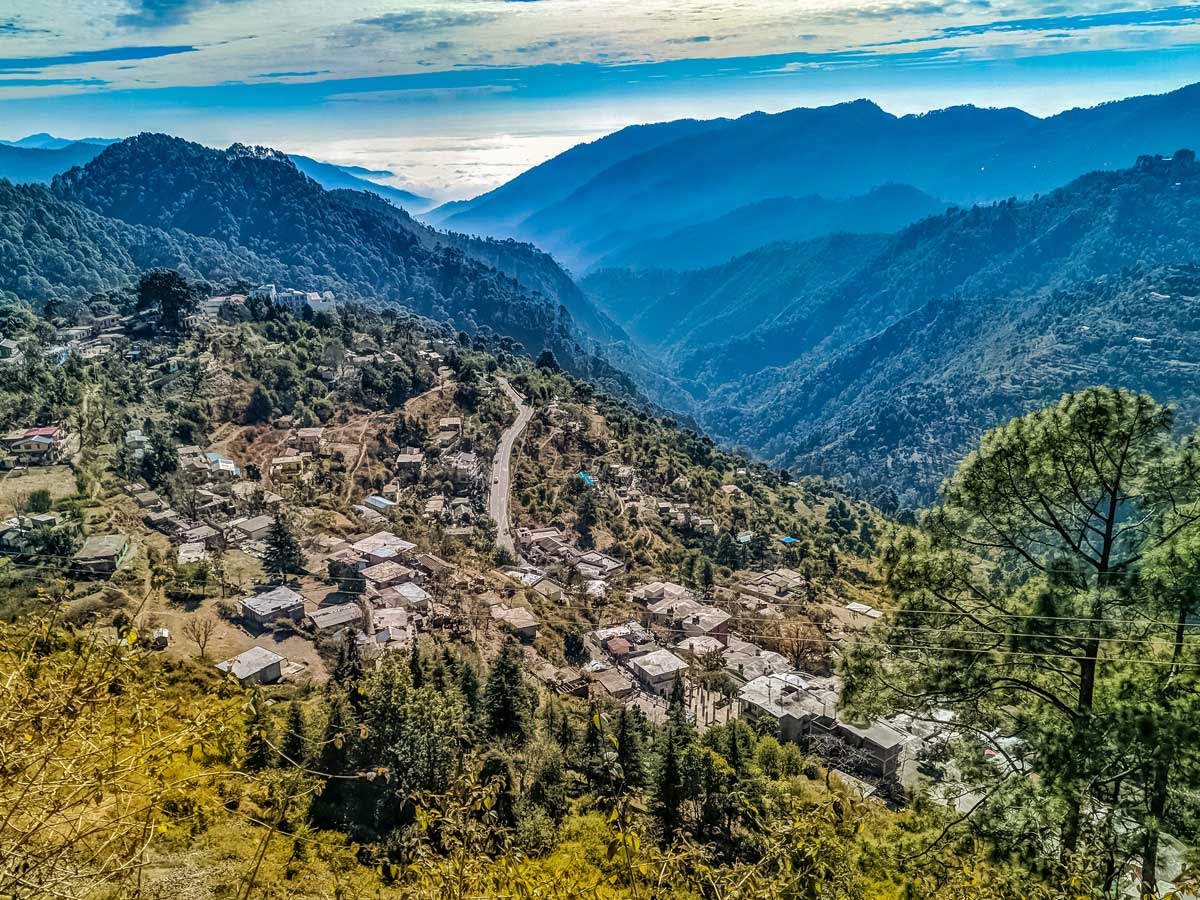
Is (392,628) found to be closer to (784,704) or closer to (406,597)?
(406,597)

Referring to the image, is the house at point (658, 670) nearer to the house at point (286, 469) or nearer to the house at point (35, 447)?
the house at point (286, 469)

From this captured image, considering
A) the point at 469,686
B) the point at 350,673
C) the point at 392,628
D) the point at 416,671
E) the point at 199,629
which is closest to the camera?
the point at 350,673

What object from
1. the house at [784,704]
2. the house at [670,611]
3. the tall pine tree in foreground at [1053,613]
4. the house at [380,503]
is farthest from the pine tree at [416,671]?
the house at [380,503]

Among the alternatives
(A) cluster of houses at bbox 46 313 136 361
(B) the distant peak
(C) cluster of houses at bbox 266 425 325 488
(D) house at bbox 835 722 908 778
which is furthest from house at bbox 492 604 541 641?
(B) the distant peak

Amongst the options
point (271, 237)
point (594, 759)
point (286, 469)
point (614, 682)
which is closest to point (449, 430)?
point (286, 469)

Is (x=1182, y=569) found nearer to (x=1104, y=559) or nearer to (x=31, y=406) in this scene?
(x=1104, y=559)

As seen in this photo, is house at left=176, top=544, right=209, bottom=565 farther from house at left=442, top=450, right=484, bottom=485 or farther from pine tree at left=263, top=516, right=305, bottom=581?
house at left=442, top=450, right=484, bottom=485
